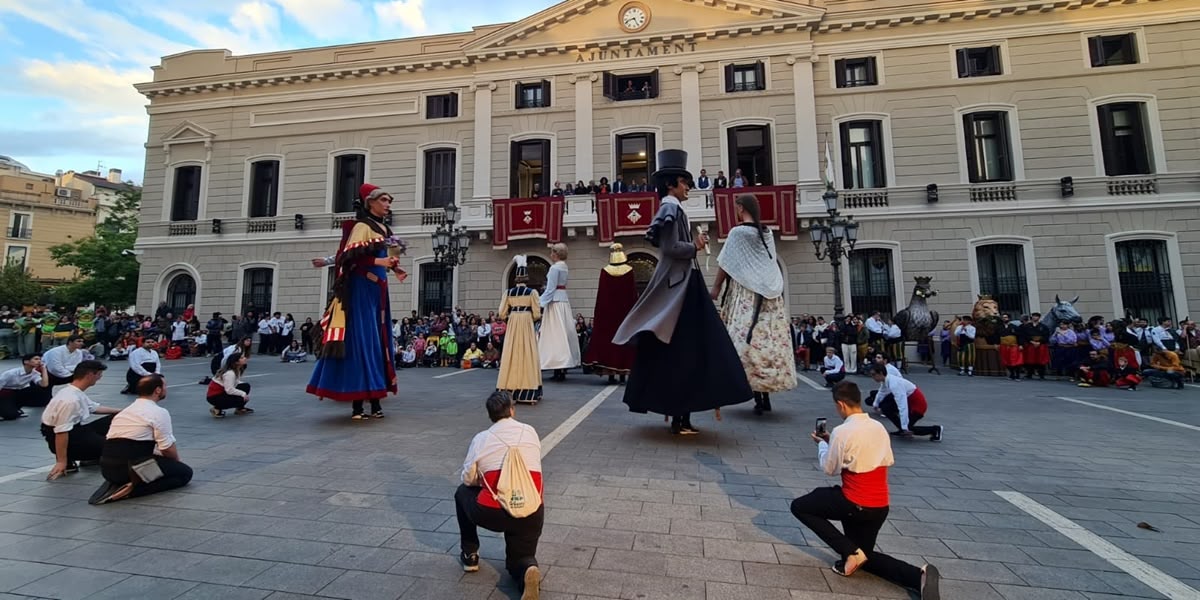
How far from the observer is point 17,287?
36.2 meters

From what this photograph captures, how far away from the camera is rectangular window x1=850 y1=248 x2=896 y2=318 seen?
16984 millimetres

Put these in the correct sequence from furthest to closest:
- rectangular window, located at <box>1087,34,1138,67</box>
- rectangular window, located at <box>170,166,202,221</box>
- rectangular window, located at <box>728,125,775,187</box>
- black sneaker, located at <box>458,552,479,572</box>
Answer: rectangular window, located at <box>170,166,202,221</box> → rectangular window, located at <box>728,125,775,187</box> → rectangular window, located at <box>1087,34,1138,67</box> → black sneaker, located at <box>458,552,479,572</box>

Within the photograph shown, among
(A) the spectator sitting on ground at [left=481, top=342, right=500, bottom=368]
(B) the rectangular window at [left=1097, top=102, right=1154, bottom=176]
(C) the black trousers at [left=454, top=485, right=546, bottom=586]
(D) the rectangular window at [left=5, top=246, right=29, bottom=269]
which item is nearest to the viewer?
(C) the black trousers at [left=454, top=485, right=546, bottom=586]

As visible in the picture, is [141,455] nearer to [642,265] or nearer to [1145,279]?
[642,265]

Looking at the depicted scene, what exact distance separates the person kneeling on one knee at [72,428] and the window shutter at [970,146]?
20948 millimetres

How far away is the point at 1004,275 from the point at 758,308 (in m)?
15.2

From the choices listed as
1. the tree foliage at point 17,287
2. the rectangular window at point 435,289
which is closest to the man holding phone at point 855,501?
the rectangular window at point 435,289

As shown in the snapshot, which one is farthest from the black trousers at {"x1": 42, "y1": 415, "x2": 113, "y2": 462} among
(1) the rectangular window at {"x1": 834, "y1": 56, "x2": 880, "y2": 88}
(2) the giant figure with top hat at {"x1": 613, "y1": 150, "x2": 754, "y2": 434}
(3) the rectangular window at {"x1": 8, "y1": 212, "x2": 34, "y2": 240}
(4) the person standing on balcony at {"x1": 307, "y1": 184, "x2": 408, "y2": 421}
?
A: (3) the rectangular window at {"x1": 8, "y1": 212, "x2": 34, "y2": 240}

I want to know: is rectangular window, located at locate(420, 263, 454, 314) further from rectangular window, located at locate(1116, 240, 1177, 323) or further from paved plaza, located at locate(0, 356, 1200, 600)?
rectangular window, located at locate(1116, 240, 1177, 323)

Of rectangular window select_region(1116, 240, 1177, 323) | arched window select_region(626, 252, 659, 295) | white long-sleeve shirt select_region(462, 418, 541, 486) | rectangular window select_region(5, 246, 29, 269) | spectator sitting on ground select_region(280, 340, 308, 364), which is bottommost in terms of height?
white long-sleeve shirt select_region(462, 418, 541, 486)

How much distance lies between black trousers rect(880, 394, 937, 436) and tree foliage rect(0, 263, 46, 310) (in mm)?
50836

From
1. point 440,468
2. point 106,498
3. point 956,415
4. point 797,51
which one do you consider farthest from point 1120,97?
point 106,498

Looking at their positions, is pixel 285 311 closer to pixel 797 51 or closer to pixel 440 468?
pixel 440 468

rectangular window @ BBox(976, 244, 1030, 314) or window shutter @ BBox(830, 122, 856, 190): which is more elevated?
window shutter @ BBox(830, 122, 856, 190)
